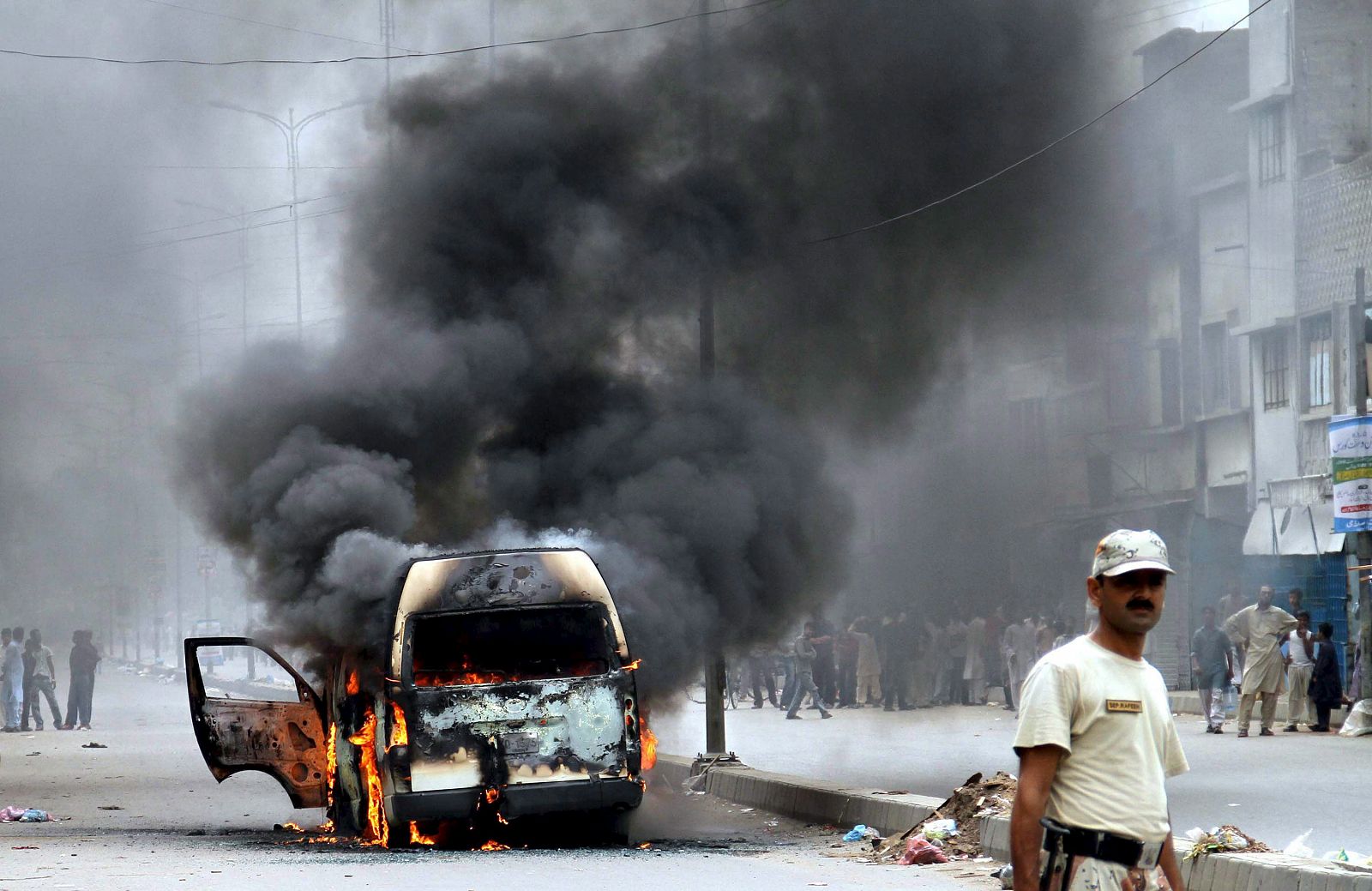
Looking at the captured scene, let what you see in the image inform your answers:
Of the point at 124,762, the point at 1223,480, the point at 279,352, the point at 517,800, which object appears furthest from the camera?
the point at 1223,480

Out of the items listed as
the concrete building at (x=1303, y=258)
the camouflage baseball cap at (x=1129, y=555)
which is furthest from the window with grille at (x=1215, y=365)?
the camouflage baseball cap at (x=1129, y=555)

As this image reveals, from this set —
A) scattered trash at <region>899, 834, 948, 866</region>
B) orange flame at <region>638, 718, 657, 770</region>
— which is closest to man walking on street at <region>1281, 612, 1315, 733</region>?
orange flame at <region>638, 718, 657, 770</region>

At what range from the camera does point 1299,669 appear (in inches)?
739

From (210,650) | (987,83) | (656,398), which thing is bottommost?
(210,650)

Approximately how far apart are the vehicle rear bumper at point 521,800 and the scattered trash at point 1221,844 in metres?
3.43

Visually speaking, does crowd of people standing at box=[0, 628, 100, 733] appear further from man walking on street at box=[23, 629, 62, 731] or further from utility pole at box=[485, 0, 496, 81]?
utility pole at box=[485, 0, 496, 81]

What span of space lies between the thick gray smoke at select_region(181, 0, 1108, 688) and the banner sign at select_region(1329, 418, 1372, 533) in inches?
149

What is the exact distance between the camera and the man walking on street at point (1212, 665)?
61.2ft

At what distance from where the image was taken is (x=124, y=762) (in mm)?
20016

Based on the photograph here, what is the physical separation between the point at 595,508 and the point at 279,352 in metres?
3.18

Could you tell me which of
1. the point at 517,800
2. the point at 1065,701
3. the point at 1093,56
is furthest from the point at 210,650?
the point at 1065,701

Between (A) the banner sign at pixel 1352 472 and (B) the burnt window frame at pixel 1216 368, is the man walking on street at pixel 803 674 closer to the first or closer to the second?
(B) the burnt window frame at pixel 1216 368

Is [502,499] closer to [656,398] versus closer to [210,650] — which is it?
[656,398]

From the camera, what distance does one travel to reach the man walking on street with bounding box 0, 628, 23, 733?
26.3 metres
